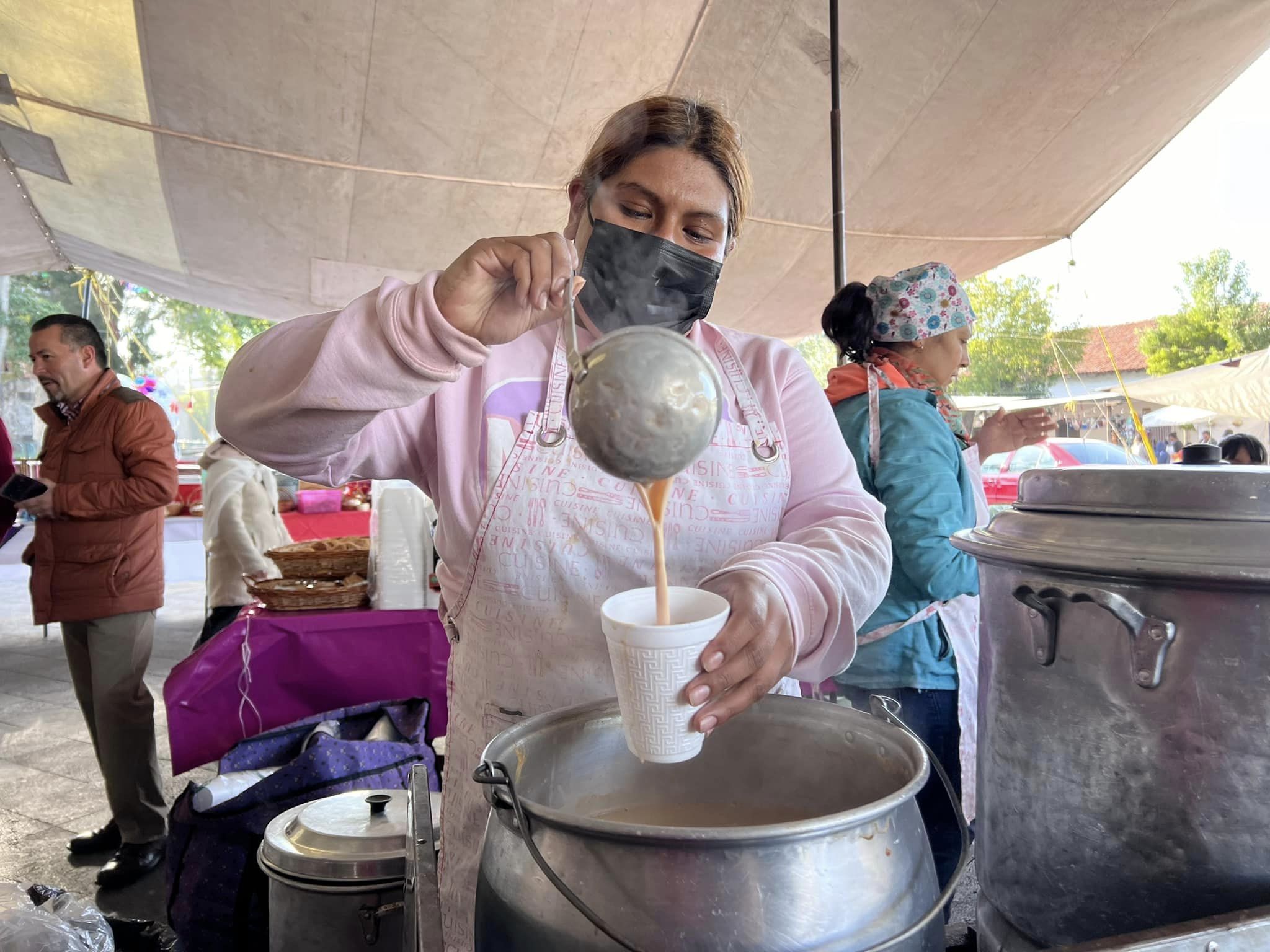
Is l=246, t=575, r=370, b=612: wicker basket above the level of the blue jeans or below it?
above

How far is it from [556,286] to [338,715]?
248 cm

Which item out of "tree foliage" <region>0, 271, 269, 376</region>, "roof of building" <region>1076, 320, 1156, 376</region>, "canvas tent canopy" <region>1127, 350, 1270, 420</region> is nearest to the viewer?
"canvas tent canopy" <region>1127, 350, 1270, 420</region>

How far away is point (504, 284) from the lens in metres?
1.06

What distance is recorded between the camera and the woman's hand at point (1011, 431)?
2.69 metres

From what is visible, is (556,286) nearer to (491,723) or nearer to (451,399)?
(451,399)

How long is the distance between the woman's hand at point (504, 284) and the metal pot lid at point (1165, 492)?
2.25 feet

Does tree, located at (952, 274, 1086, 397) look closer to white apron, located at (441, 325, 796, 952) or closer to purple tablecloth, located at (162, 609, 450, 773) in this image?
purple tablecloth, located at (162, 609, 450, 773)

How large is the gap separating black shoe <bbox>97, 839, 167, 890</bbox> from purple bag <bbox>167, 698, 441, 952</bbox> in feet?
3.31

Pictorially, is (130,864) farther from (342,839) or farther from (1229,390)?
(1229,390)

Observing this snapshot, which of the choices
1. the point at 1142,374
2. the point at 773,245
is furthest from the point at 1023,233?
the point at 1142,374

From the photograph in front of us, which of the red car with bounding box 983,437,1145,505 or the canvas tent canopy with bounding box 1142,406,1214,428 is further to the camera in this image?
the canvas tent canopy with bounding box 1142,406,1214,428

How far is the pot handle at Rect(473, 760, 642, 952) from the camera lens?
0.68m

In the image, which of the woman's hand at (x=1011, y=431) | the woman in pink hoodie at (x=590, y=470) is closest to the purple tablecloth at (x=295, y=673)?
the woman in pink hoodie at (x=590, y=470)

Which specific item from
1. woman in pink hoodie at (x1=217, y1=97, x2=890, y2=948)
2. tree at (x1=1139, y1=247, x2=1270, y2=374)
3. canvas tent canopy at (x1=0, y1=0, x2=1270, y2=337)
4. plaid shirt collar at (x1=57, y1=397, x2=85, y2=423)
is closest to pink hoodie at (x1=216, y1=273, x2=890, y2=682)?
woman in pink hoodie at (x1=217, y1=97, x2=890, y2=948)
